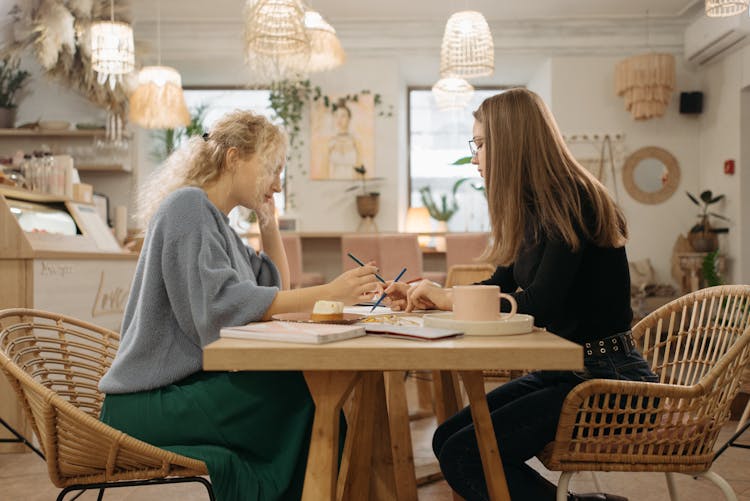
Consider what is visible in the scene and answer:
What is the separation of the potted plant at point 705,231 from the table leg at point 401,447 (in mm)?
5134

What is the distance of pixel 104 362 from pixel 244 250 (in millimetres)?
446

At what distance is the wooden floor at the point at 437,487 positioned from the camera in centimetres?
242

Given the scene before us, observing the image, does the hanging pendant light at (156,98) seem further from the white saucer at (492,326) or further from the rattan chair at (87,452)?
the white saucer at (492,326)

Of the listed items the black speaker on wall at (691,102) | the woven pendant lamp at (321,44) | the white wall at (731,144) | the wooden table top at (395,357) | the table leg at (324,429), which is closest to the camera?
the wooden table top at (395,357)

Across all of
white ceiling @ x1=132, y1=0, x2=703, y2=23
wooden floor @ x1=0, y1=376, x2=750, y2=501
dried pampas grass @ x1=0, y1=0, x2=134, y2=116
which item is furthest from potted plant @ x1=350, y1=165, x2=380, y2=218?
wooden floor @ x1=0, y1=376, x2=750, y2=501

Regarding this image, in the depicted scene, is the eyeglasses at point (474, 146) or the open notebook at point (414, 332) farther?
the eyeglasses at point (474, 146)

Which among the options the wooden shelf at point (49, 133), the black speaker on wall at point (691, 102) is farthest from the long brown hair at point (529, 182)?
the black speaker on wall at point (691, 102)

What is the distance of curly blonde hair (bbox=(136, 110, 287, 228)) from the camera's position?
1.66 meters

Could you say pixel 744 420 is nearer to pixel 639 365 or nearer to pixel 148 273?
pixel 639 365

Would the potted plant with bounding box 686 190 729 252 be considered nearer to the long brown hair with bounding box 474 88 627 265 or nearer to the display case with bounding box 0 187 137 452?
the display case with bounding box 0 187 137 452

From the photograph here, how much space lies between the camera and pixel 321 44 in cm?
505

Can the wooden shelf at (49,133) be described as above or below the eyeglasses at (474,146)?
above

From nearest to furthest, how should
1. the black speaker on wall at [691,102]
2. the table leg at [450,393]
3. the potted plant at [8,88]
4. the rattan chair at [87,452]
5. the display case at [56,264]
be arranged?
the rattan chair at [87,452] < the table leg at [450,393] < the display case at [56,264] < the potted plant at [8,88] < the black speaker on wall at [691,102]

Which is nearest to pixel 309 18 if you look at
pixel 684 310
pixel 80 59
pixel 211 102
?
pixel 80 59
